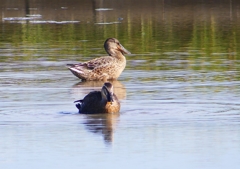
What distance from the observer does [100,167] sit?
9.06m

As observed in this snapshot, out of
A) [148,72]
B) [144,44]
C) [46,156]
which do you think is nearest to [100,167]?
[46,156]

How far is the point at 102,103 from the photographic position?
492 inches

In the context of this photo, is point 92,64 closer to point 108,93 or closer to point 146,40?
point 108,93

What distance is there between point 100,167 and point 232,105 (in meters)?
4.26

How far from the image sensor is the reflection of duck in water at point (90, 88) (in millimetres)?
14613

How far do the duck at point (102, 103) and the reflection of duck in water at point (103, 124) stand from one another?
10cm

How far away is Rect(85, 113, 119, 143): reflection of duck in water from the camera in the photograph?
10921 mm

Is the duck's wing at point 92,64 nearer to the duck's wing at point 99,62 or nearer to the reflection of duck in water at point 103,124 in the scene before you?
the duck's wing at point 99,62

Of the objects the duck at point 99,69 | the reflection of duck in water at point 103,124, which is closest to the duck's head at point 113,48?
the duck at point 99,69

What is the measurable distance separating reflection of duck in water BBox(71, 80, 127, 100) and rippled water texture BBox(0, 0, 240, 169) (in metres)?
0.03

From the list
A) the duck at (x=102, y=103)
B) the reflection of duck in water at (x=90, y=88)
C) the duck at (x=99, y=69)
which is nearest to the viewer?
the duck at (x=102, y=103)

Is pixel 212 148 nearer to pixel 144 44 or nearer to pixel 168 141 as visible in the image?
pixel 168 141

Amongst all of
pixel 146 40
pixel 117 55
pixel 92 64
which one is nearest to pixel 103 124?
pixel 92 64

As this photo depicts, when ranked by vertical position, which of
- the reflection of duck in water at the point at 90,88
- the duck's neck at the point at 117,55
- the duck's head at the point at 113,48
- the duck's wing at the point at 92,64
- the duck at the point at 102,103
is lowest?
the reflection of duck in water at the point at 90,88
